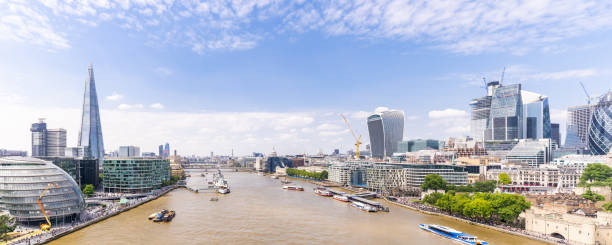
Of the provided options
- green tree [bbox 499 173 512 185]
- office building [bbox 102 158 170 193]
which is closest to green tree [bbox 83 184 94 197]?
office building [bbox 102 158 170 193]

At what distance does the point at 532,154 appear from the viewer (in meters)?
165

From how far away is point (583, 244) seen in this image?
141ft

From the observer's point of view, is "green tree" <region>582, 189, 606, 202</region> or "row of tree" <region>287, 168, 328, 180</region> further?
"row of tree" <region>287, 168, 328, 180</region>

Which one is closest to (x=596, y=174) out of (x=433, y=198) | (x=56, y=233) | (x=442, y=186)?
(x=442, y=186)

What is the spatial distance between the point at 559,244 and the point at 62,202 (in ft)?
246

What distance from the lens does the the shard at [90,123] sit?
172000mm

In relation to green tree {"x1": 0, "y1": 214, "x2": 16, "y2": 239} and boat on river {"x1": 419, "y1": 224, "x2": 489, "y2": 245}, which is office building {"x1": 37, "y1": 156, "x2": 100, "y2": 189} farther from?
boat on river {"x1": 419, "y1": 224, "x2": 489, "y2": 245}

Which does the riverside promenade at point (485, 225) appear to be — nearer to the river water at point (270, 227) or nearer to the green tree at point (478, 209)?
the river water at point (270, 227)

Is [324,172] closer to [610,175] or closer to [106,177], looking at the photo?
[106,177]

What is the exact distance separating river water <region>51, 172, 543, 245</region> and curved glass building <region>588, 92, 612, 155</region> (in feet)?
463

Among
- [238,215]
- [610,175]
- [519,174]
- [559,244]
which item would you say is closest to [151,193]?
[238,215]

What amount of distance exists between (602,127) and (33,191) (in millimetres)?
213085

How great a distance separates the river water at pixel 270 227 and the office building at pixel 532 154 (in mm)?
120543

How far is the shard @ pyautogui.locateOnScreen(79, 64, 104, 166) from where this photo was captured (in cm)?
17200
